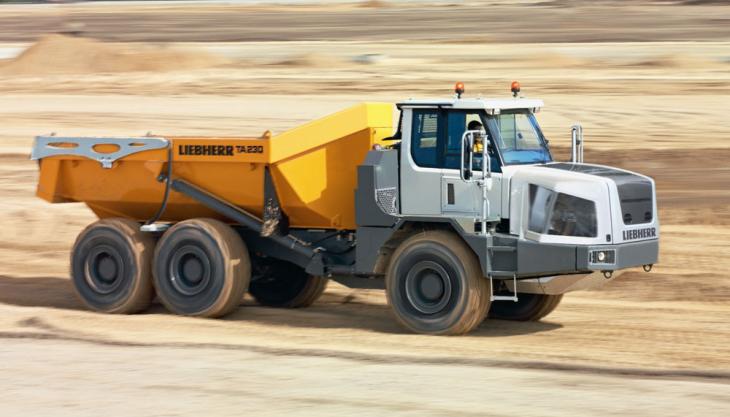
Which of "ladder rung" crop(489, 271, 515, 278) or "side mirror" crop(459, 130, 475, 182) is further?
"ladder rung" crop(489, 271, 515, 278)

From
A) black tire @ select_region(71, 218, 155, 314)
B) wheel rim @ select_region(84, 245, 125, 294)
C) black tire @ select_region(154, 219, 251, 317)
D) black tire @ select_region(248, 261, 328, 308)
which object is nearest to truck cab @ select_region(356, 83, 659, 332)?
black tire @ select_region(154, 219, 251, 317)

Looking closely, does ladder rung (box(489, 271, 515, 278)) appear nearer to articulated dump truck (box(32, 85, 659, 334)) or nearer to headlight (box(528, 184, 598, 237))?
articulated dump truck (box(32, 85, 659, 334))

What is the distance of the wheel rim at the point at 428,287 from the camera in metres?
12.3

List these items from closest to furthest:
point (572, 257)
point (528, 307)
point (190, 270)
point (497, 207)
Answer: point (572, 257)
point (497, 207)
point (528, 307)
point (190, 270)

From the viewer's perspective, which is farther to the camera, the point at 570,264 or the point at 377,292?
the point at 377,292

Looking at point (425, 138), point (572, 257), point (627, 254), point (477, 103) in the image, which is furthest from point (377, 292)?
point (627, 254)

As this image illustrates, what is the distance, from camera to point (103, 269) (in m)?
14.1

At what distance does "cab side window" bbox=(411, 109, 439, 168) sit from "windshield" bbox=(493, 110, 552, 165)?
0.61 metres

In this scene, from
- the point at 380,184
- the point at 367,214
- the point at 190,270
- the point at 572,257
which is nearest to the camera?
the point at 572,257

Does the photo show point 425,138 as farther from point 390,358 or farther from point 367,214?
point 390,358

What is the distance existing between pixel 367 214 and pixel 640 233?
104 inches

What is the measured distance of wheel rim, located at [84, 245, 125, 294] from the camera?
1398 cm

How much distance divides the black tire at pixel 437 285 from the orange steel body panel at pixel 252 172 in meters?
0.89

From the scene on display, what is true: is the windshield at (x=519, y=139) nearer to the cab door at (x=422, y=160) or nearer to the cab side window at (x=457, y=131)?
the cab side window at (x=457, y=131)
